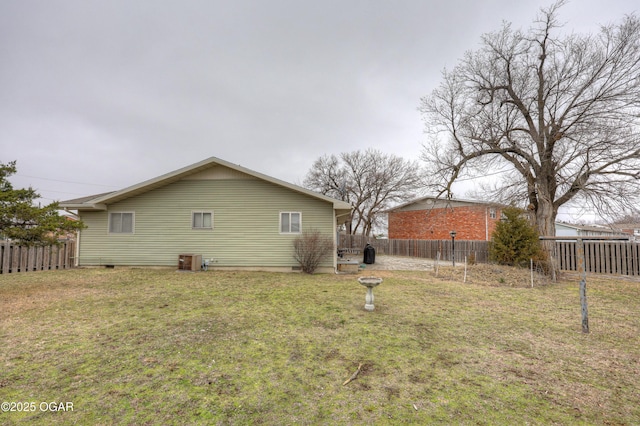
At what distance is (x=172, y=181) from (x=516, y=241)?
14340 millimetres

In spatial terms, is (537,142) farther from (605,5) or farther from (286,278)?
(286,278)

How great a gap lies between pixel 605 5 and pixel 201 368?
16471 millimetres

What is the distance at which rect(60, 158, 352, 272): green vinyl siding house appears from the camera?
11.2 metres

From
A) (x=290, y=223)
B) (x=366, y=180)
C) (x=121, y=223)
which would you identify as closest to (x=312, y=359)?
(x=290, y=223)

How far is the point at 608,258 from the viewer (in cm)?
1166

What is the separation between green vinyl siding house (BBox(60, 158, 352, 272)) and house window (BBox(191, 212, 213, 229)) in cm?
4

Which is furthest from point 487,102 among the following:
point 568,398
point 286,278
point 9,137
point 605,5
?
point 9,137

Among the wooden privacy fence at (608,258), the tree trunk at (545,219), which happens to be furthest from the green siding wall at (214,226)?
the wooden privacy fence at (608,258)

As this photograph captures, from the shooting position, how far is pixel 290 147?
26391mm

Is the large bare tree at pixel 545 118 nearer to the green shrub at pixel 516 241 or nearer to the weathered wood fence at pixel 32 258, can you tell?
the green shrub at pixel 516 241

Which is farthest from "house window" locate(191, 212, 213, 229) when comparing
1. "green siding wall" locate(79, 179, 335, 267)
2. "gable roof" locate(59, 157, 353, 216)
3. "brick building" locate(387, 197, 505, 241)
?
"brick building" locate(387, 197, 505, 241)

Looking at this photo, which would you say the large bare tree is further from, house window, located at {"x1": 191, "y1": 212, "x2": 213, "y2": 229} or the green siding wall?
house window, located at {"x1": 191, "y1": 212, "x2": 213, "y2": 229}

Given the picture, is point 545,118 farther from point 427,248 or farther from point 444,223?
point 444,223

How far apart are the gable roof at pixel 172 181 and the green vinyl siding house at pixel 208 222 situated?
7cm
